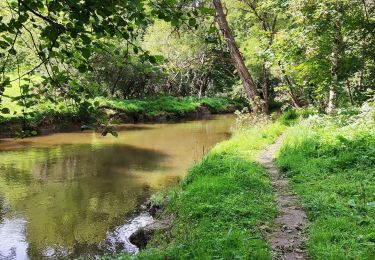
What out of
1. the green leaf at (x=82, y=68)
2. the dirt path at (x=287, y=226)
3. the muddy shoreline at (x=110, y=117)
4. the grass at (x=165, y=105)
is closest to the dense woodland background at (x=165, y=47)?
the green leaf at (x=82, y=68)

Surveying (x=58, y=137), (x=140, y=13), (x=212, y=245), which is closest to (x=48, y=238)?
(x=212, y=245)

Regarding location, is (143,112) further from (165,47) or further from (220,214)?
(220,214)

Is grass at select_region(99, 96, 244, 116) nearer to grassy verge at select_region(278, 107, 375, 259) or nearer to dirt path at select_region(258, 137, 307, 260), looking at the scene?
grassy verge at select_region(278, 107, 375, 259)

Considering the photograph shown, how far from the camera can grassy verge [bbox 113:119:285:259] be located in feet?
18.7

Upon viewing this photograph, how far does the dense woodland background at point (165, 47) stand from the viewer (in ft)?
10.6

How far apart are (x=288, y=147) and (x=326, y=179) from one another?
3.02 metres

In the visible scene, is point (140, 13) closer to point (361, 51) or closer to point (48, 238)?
point (48, 238)

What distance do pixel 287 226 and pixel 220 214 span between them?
1.14 m

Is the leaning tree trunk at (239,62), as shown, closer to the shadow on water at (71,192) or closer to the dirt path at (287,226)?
the shadow on water at (71,192)

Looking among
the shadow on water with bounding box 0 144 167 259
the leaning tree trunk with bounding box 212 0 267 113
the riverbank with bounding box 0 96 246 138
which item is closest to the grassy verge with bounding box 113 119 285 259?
the shadow on water with bounding box 0 144 167 259

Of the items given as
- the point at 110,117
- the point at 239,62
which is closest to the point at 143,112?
the point at 110,117

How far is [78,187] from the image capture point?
1370 centimetres

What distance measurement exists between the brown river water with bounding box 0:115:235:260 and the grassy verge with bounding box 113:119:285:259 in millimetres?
1937

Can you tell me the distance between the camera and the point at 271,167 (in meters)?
10.8
